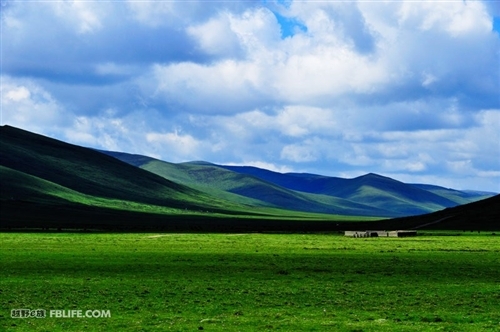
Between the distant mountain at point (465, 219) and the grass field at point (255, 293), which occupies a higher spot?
the distant mountain at point (465, 219)

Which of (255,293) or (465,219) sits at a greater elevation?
(465,219)

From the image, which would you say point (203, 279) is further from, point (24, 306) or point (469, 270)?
point (469, 270)

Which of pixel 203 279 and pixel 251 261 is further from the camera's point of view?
pixel 251 261

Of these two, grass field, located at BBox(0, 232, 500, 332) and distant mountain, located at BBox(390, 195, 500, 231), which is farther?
distant mountain, located at BBox(390, 195, 500, 231)

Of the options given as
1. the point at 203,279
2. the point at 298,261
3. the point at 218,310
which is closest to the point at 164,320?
the point at 218,310

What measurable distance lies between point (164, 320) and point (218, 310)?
3.31m

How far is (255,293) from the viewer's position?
118 ft

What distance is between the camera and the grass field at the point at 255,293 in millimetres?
27047

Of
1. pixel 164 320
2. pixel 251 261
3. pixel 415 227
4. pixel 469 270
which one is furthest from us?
pixel 415 227

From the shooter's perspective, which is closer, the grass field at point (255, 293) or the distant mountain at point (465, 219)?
the grass field at point (255, 293)

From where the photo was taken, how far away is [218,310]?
3020 centimetres

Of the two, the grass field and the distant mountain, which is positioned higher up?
the distant mountain

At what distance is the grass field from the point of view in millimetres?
27047

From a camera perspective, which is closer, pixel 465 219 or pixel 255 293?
pixel 255 293
